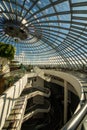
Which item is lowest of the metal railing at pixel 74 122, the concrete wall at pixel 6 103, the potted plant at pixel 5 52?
the concrete wall at pixel 6 103

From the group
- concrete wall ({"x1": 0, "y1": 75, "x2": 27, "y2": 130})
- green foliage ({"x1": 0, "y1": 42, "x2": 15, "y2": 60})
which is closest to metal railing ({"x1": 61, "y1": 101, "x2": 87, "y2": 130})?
concrete wall ({"x1": 0, "y1": 75, "x2": 27, "y2": 130})

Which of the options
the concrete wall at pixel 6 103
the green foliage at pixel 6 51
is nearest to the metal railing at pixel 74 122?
the concrete wall at pixel 6 103

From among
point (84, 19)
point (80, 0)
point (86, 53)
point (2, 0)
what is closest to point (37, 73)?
point (86, 53)

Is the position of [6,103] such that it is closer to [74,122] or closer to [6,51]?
[74,122]

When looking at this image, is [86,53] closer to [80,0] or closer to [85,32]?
[85,32]

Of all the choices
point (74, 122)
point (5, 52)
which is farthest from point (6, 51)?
point (74, 122)

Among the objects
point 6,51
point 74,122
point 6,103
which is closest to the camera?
point 74,122

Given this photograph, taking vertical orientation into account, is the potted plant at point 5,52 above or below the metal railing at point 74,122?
below

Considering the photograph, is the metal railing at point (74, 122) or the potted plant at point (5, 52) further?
the potted plant at point (5, 52)

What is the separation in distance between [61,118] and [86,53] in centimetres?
1772

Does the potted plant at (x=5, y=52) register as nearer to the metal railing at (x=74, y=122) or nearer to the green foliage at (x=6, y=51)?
the green foliage at (x=6, y=51)

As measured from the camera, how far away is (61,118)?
136ft

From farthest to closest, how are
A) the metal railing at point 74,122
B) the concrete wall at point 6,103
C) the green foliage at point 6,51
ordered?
the green foliage at point 6,51
the concrete wall at point 6,103
the metal railing at point 74,122

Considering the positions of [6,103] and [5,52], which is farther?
[5,52]
